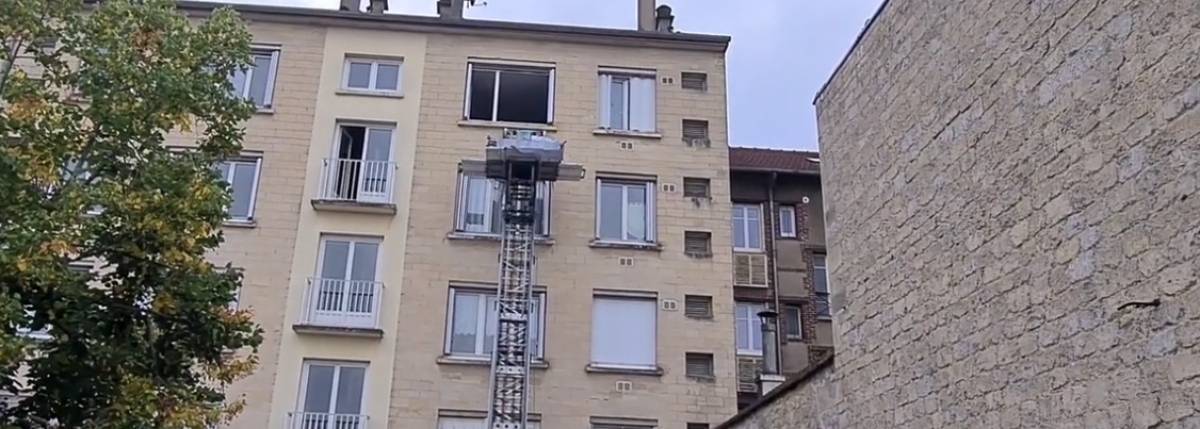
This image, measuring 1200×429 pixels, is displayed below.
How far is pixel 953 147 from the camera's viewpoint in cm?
727

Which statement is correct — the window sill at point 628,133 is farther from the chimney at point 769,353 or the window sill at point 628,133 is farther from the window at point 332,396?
the window at point 332,396

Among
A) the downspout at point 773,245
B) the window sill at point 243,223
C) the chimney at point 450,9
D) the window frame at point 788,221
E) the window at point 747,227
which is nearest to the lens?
the window sill at point 243,223

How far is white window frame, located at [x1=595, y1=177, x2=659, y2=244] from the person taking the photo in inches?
682

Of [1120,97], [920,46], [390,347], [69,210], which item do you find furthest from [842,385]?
[390,347]

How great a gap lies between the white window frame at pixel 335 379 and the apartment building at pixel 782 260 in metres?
8.91

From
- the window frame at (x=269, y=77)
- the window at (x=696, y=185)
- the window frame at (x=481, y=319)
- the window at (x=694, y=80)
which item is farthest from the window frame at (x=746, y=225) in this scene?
the window frame at (x=269, y=77)

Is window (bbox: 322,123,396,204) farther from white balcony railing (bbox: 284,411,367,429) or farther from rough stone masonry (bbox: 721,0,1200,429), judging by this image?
rough stone masonry (bbox: 721,0,1200,429)

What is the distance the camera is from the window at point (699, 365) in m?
16.4

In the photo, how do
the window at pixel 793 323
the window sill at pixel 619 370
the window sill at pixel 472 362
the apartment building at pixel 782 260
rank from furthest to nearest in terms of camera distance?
the window at pixel 793 323
the apartment building at pixel 782 260
the window sill at pixel 619 370
the window sill at pixel 472 362

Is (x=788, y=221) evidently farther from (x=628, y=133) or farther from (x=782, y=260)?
(x=628, y=133)

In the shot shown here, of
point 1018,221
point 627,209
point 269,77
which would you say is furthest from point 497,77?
point 1018,221

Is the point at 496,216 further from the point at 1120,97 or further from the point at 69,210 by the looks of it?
the point at 1120,97

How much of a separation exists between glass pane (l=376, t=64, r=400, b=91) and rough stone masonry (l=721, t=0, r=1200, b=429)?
1120 centimetres

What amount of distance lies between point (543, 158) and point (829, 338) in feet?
33.4
